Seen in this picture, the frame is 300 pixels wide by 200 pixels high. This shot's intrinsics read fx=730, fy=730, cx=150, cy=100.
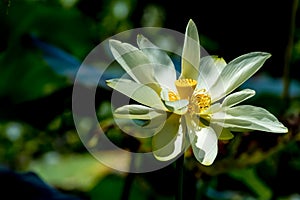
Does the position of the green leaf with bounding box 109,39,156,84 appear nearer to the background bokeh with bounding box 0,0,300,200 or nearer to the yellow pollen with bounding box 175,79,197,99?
the yellow pollen with bounding box 175,79,197,99

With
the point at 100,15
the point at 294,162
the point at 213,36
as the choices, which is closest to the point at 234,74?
the point at 294,162

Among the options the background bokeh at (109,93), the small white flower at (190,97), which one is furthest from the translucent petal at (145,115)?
the background bokeh at (109,93)

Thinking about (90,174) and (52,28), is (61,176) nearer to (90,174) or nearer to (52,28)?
(90,174)

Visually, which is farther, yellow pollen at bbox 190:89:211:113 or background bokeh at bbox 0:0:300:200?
background bokeh at bbox 0:0:300:200

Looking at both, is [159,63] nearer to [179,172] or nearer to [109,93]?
[179,172]

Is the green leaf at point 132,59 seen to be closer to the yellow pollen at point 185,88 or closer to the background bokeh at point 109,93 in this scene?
the yellow pollen at point 185,88

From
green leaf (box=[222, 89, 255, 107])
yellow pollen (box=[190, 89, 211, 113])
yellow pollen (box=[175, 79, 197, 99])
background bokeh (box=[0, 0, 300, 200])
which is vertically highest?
green leaf (box=[222, 89, 255, 107])

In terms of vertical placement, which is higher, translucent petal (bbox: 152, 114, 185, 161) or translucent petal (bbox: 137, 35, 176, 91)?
translucent petal (bbox: 137, 35, 176, 91)

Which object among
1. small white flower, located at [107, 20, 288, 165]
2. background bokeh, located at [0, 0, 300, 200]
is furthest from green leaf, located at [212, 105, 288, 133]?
background bokeh, located at [0, 0, 300, 200]
